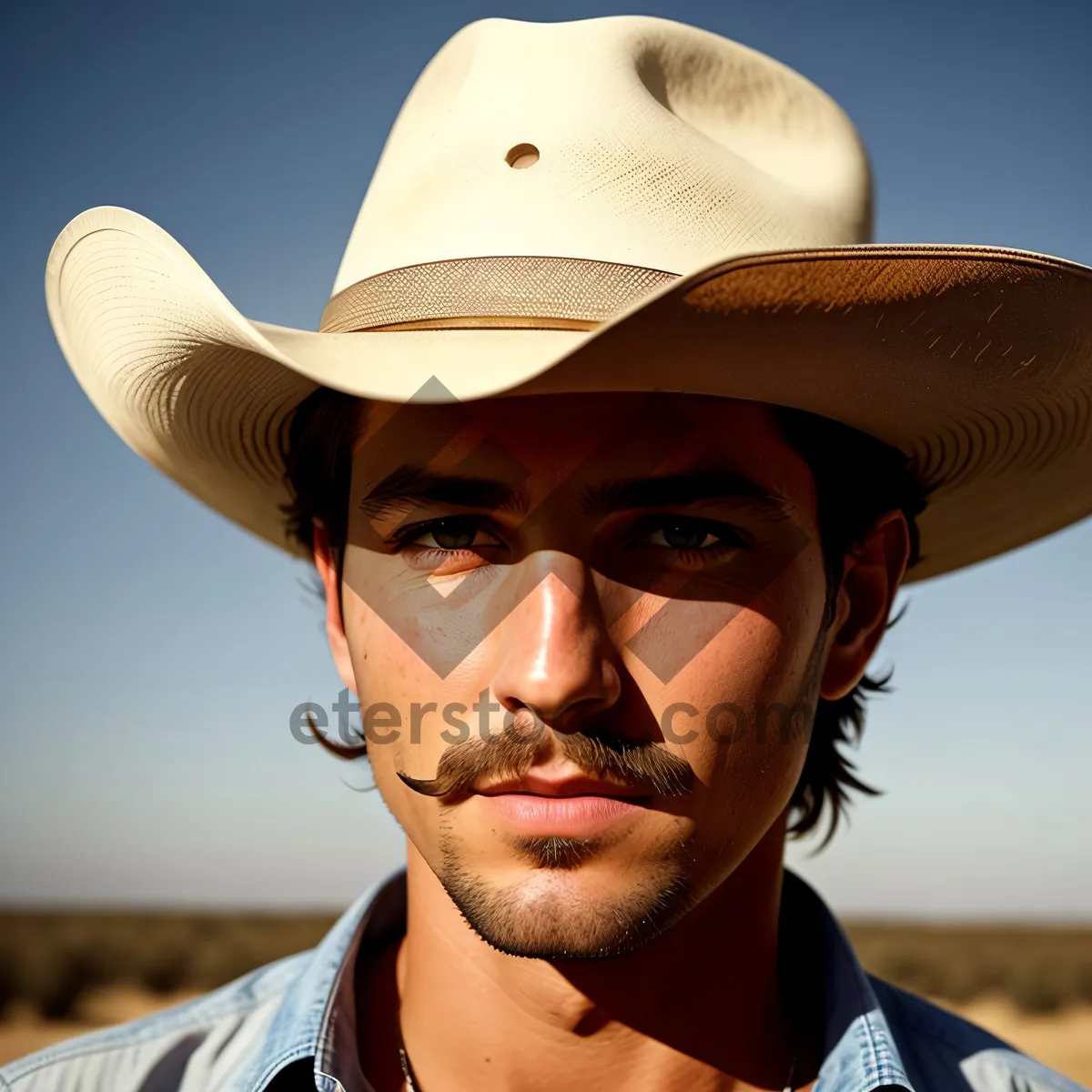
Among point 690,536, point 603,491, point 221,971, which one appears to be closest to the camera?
point 603,491

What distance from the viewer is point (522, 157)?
2051 mm

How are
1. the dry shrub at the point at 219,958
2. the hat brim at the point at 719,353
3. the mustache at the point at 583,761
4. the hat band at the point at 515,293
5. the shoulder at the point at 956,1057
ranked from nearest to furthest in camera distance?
the hat brim at the point at 719,353 → the mustache at the point at 583,761 → the hat band at the point at 515,293 → the shoulder at the point at 956,1057 → the dry shrub at the point at 219,958

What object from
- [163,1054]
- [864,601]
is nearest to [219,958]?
[163,1054]

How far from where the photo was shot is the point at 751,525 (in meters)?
2.00

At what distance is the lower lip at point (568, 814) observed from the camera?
177 centimetres

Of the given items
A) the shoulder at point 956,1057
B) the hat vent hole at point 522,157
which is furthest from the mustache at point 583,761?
the hat vent hole at point 522,157

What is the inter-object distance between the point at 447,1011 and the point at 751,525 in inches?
46.7

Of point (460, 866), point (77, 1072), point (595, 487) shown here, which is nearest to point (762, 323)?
point (595, 487)

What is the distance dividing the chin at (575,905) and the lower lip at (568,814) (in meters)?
0.03

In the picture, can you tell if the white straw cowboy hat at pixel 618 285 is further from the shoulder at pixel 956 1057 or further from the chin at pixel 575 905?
the shoulder at pixel 956 1057

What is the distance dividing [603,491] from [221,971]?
28.7 metres

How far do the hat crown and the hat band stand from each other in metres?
0.03

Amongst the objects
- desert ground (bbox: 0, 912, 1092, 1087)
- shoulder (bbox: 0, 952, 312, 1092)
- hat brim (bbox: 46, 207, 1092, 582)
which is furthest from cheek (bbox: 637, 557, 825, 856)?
desert ground (bbox: 0, 912, 1092, 1087)

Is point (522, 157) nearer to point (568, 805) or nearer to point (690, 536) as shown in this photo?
point (690, 536)
